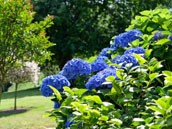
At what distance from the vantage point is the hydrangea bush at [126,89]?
1.67 meters

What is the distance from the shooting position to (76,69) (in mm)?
2664

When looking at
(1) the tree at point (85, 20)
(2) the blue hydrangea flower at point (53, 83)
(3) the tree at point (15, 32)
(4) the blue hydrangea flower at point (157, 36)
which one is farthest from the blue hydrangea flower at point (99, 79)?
(1) the tree at point (85, 20)

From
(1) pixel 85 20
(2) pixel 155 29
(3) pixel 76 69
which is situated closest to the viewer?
(3) pixel 76 69

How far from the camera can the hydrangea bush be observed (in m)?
1.67

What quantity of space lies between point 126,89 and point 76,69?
2.91 feet

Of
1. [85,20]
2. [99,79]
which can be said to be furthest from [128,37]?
[85,20]

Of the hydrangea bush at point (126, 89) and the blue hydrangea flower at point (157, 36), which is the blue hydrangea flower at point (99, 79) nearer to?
the hydrangea bush at point (126, 89)

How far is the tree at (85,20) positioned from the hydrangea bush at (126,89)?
755 inches

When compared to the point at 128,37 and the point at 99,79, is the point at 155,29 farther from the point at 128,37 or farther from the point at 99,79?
the point at 99,79

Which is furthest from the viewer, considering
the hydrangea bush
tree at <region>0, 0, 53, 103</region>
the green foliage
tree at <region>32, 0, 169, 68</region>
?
tree at <region>32, 0, 169, 68</region>

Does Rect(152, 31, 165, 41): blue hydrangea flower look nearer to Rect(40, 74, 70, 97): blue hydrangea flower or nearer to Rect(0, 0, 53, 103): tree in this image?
Rect(40, 74, 70, 97): blue hydrangea flower

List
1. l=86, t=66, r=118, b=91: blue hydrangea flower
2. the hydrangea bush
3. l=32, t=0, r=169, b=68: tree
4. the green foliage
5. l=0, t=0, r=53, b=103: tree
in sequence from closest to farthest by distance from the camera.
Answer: the hydrangea bush, l=86, t=66, r=118, b=91: blue hydrangea flower, the green foliage, l=0, t=0, r=53, b=103: tree, l=32, t=0, r=169, b=68: tree

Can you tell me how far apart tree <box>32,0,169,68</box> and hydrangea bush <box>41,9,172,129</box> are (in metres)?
19.2

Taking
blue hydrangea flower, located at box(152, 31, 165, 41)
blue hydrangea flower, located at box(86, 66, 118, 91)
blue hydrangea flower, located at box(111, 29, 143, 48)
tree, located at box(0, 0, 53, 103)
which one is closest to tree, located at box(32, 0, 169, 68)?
tree, located at box(0, 0, 53, 103)
